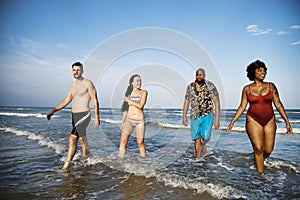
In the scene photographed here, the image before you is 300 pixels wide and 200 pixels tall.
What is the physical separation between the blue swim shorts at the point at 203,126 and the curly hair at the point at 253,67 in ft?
5.27

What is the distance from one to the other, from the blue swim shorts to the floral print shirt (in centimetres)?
11

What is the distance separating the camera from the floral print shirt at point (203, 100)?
585 centimetres

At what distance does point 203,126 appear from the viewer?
5.81m

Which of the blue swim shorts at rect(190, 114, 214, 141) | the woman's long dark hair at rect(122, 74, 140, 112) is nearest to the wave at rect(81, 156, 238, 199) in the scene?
the woman's long dark hair at rect(122, 74, 140, 112)

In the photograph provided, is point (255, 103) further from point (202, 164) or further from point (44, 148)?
point (44, 148)

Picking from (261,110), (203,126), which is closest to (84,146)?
(203,126)

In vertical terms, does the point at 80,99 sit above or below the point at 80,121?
above

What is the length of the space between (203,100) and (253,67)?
1648 mm

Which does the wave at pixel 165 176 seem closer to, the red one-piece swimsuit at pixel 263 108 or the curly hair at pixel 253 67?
the red one-piece swimsuit at pixel 263 108

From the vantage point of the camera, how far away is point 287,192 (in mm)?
3838

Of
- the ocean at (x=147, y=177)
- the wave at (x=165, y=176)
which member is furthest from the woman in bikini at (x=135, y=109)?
the ocean at (x=147, y=177)

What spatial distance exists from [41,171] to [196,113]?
3.85 meters

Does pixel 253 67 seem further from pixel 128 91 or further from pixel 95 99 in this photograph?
pixel 95 99

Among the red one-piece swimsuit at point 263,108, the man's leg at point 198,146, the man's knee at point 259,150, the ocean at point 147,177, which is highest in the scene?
the red one-piece swimsuit at point 263,108
